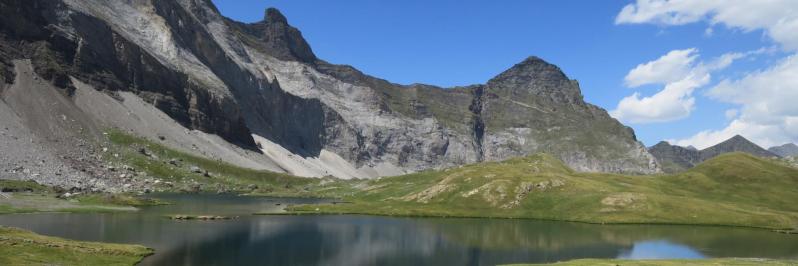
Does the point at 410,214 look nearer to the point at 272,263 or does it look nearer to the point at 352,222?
the point at 352,222

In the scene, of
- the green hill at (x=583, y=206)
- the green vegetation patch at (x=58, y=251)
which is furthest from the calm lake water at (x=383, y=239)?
the green hill at (x=583, y=206)

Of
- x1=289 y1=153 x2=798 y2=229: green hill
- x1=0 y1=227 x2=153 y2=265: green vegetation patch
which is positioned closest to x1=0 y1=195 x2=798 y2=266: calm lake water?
x1=0 y1=227 x2=153 y2=265: green vegetation patch

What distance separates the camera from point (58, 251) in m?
69.8

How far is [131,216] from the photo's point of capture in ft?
416

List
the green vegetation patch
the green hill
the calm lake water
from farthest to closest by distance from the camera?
the green hill → the calm lake water → the green vegetation patch

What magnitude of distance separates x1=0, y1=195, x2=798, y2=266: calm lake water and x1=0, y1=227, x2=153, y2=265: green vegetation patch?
3407mm

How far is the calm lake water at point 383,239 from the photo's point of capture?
8562 centimetres

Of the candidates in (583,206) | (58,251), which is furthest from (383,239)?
(583,206)

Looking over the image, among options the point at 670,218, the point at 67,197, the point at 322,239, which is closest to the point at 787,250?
the point at 670,218

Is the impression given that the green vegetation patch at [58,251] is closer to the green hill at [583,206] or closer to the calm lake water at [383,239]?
the calm lake water at [383,239]

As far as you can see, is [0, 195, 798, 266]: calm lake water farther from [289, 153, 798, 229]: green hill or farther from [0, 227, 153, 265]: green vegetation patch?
[289, 153, 798, 229]: green hill

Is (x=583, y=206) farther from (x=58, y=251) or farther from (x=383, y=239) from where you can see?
(x=58, y=251)

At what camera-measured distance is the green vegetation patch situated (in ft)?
209

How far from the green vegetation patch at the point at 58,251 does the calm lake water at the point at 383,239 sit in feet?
11.2
